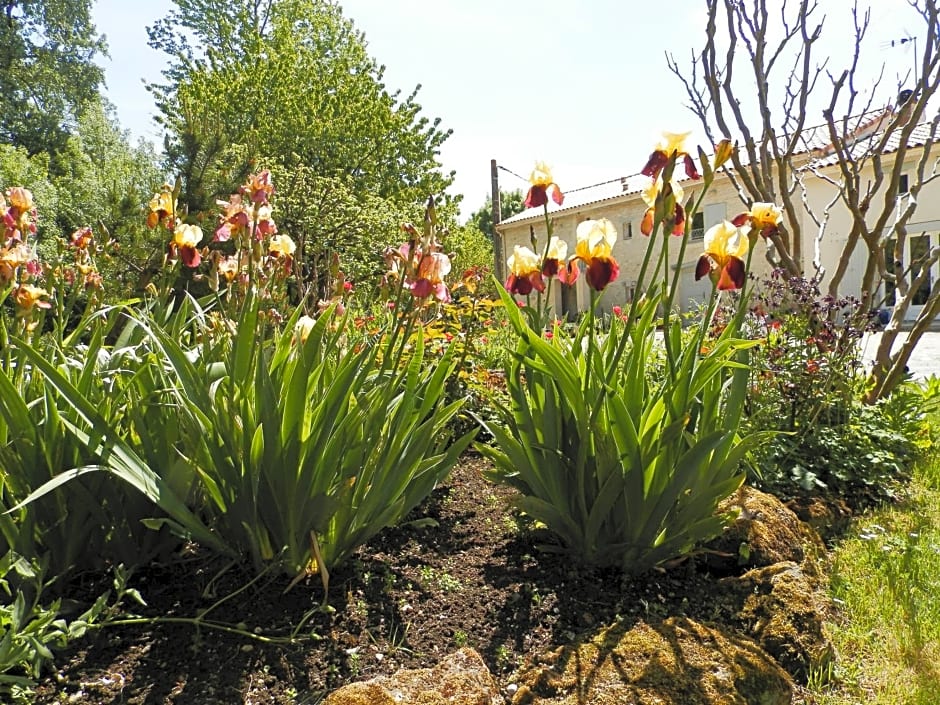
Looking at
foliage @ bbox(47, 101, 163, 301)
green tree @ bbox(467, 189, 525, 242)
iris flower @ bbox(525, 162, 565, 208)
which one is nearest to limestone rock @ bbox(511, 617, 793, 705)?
iris flower @ bbox(525, 162, 565, 208)

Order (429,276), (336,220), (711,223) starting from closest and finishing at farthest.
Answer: (429,276), (336,220), (711,223)

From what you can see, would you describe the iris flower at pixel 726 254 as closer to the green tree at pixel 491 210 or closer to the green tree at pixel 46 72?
the green tree at pixel 46 72

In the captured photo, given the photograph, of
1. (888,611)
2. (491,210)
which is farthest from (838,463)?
(491,210)

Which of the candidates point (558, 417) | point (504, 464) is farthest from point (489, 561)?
point (558, 417)

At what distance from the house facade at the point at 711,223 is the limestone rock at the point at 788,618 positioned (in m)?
9.22

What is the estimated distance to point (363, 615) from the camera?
1.66 meters

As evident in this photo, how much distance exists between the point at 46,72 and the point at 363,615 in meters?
26.5

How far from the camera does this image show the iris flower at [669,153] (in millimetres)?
1745

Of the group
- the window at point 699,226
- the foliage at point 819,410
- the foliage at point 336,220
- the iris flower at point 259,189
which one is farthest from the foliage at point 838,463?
the window at point 699,226

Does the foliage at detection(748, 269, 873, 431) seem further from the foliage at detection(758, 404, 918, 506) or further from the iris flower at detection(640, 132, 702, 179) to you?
the iris flower at detection(640, 132, 702, 179)

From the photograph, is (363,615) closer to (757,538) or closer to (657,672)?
(657,672)

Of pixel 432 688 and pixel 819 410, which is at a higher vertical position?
pixel 819 410

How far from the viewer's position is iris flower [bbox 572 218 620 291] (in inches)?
68.8

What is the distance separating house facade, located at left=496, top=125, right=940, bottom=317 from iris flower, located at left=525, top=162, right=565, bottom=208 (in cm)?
894
